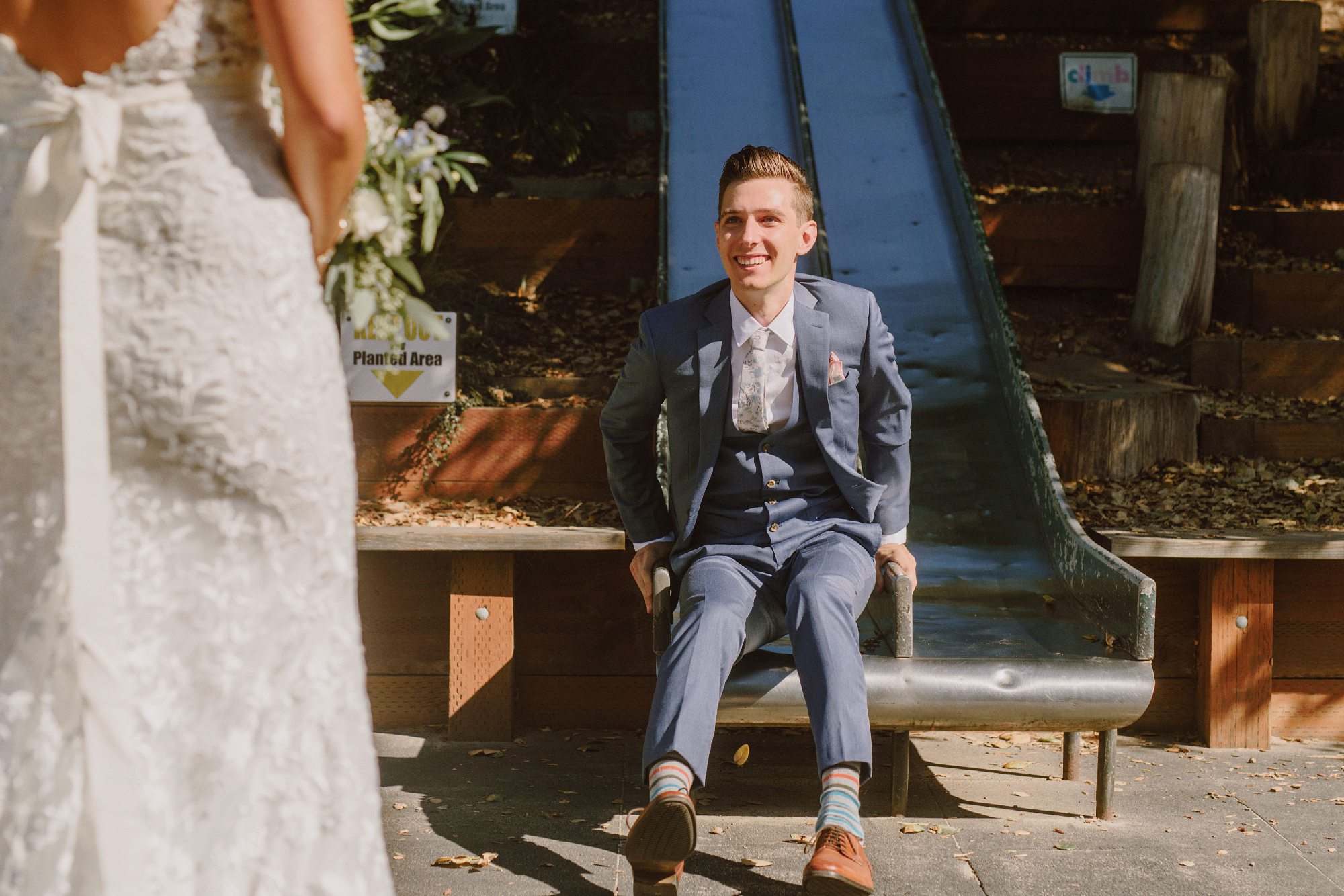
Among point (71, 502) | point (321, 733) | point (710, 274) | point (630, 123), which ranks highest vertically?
point (630, 123)

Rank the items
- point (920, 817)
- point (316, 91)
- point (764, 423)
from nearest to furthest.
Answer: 1. point (316, 91)
2. point (764, 423)
3. point (920, 817)

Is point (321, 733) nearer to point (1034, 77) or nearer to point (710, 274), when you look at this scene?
point (710, 274)

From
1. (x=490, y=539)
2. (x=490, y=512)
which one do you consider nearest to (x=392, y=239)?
(x=490, y=539)

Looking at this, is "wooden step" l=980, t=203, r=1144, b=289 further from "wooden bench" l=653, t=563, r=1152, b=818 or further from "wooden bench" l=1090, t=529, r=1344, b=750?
"wooden bench" l=653, t=563, r=1152, b=818

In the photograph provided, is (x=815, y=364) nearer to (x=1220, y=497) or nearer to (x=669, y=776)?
(x=669, y=776)

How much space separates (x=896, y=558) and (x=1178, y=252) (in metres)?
3.27

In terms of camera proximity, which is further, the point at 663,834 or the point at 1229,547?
the point at 1229,547

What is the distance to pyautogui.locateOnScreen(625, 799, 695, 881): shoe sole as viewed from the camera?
2.83m

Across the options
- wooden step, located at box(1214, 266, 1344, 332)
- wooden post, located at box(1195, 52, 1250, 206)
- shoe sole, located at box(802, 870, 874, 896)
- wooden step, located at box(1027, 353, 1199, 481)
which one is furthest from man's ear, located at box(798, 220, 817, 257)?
wooden post, located at box(1195, 52, 1250, 206)

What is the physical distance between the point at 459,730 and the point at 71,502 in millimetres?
2847

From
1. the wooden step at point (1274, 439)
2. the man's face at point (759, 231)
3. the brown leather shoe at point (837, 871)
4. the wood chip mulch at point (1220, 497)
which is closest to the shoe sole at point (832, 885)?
the brown leather shoe at point (837, 871)

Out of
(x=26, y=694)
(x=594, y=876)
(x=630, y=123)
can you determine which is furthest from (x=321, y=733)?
(x=630, y=123)

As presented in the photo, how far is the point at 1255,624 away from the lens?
4273 mm

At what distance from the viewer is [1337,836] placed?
3.61 m
